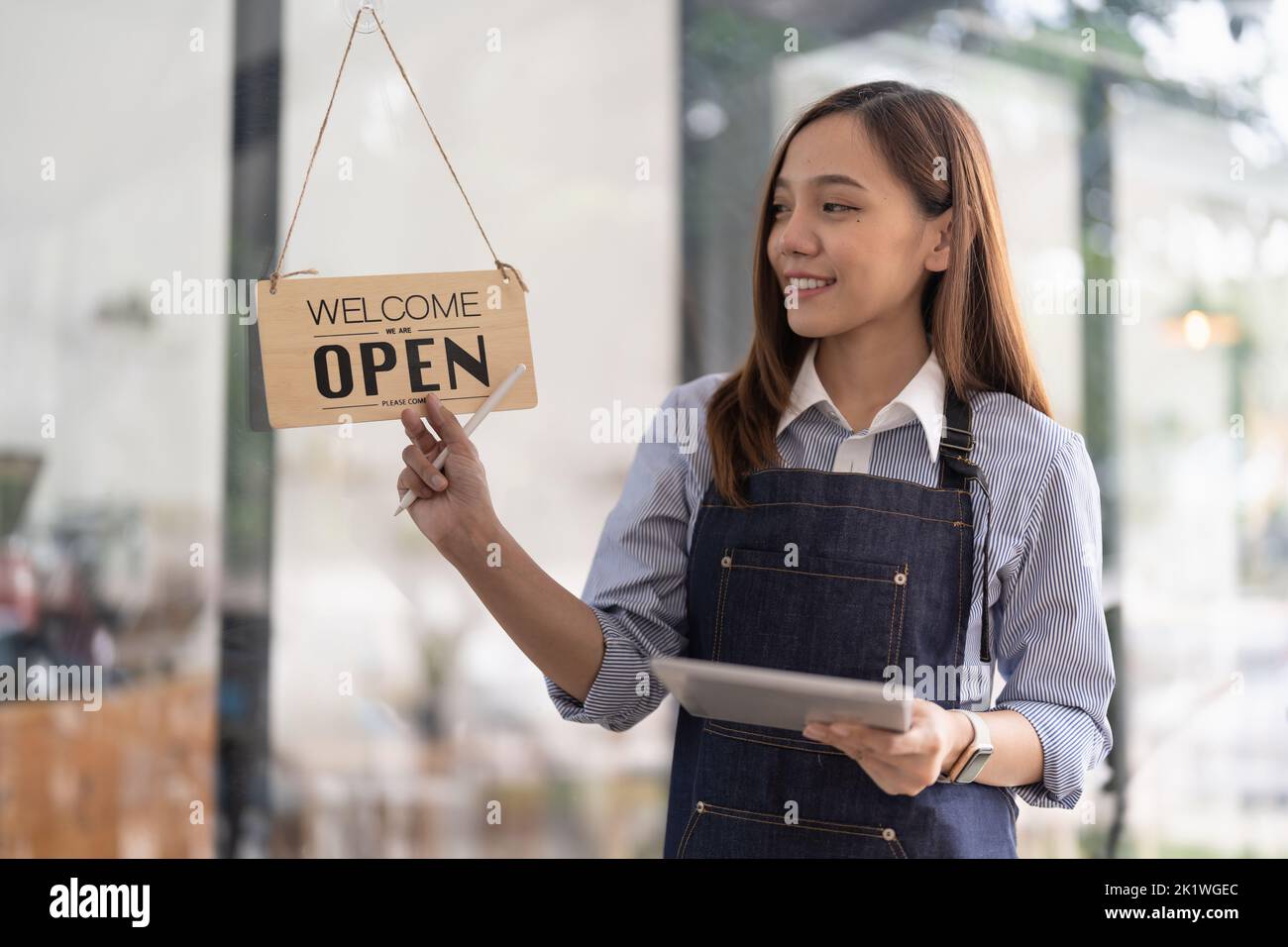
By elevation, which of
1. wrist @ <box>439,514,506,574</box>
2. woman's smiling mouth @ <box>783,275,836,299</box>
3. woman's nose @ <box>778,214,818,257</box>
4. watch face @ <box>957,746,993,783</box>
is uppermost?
woman's nose @ <box>778,214,818,257</box>

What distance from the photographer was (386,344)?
1250mm

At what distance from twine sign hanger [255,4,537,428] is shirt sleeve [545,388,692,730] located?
0.22 meters

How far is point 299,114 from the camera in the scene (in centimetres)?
208

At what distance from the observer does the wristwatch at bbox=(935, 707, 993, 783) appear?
1192mm

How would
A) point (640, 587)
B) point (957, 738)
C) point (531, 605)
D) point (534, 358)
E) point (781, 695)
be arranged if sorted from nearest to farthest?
point (781, 695), point (957, 738), point (531, 605), point (640, 587), point (534, 358)

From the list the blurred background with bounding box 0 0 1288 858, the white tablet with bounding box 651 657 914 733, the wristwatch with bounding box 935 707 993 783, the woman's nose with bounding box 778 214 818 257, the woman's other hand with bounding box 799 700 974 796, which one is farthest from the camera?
the blurred background with bounding box 0 0 1288 858

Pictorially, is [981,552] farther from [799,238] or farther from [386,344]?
[386,344]

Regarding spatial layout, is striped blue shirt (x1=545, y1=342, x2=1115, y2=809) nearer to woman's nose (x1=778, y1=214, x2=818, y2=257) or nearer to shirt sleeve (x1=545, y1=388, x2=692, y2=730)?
shirt sleeve (x1=545, y1=388, x2=692, y2=730)

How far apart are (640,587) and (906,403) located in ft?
1.26

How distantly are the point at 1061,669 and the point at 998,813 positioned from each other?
193mm


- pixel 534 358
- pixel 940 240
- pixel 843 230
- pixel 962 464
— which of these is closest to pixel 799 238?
pixel 843 230

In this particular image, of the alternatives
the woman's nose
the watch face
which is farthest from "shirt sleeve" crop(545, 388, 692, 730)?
the watch face
